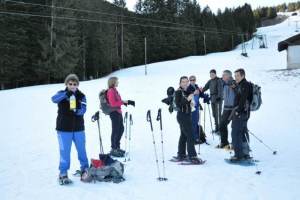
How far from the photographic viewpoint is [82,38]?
43.3 metres

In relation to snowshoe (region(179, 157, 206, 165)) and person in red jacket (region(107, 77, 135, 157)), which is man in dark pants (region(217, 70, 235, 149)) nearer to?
snowshoe (region(179, 157, 206, 165))

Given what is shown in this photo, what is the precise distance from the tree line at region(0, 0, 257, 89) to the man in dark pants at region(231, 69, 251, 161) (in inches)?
1015

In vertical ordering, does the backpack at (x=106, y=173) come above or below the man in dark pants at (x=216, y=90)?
below

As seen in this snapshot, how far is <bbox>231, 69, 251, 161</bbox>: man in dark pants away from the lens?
7785 millimetres

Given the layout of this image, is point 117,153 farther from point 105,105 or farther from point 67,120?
point 67,120

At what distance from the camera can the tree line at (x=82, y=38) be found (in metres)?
36.6

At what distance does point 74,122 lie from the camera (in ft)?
23.1

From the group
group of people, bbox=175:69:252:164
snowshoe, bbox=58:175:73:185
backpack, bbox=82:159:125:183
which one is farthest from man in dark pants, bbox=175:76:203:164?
snowshoe, bbox=58:175:73:185

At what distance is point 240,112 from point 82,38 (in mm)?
37613

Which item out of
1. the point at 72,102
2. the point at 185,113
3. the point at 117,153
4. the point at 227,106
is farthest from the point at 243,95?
the point at 72,102

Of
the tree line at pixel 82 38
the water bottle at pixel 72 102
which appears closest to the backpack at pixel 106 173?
the water bottle at pixel 72 102

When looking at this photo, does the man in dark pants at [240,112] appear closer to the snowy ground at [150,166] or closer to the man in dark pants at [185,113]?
the snowy ground at [150,166]

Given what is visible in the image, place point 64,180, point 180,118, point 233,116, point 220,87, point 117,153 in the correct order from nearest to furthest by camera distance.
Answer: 1. point 64,180
2. point 233,116
3. point 180,118
4. point 117,153
5. point 220,87

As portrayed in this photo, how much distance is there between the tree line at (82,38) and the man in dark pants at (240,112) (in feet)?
84.6
